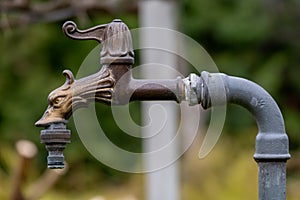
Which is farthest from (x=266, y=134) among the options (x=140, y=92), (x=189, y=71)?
(x=189, y=71)

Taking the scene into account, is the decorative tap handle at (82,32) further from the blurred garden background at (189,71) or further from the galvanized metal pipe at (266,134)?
the blurred garden background at (189,71)

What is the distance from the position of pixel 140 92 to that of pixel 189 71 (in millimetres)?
4236

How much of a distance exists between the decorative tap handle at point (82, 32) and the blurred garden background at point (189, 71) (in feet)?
11.0

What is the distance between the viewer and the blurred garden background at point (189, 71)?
16.2ft

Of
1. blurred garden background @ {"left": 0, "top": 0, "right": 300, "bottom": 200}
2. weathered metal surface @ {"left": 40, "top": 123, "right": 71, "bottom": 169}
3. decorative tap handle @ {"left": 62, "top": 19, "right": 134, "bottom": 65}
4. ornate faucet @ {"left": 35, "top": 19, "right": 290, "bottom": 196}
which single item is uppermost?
blurred garden background @ {"left": 0, "top": 0, "right": 300, "bottom": 200}

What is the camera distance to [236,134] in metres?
5.70

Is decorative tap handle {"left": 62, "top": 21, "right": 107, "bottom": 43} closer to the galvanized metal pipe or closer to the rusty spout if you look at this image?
the rusty spout

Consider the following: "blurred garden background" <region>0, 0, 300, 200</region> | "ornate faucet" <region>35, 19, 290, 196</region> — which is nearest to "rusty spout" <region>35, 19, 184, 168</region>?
"ornate faucet" <region>35, 19, 290, 196</region>

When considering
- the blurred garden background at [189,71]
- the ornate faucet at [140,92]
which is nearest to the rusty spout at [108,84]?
the ornate faucet at [140,92]

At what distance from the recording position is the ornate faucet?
46.3 inches

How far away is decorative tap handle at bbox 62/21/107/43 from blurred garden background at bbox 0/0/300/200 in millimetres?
3347

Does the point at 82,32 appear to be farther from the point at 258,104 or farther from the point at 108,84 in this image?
the point at 258,104

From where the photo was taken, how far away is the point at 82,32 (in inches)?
46.7

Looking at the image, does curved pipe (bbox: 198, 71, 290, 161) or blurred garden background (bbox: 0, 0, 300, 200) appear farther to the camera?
blurred garden background (bbox: 0, 0, 300, 200)
